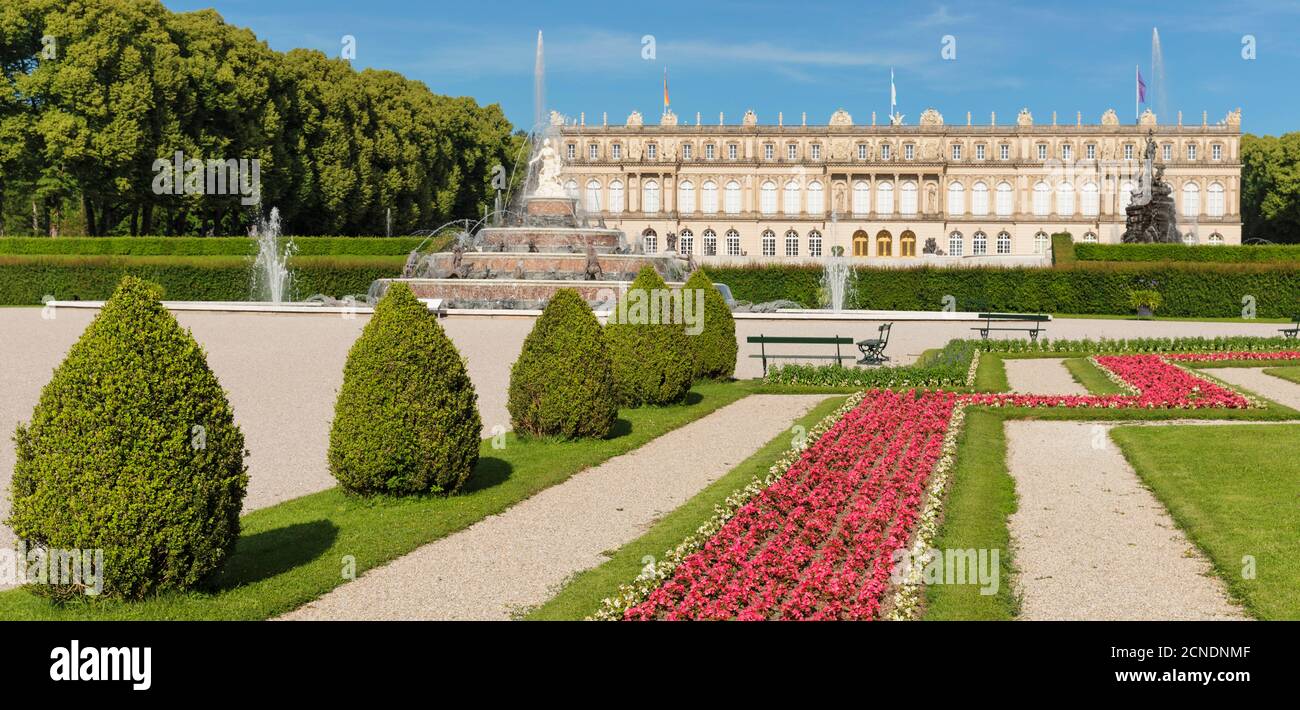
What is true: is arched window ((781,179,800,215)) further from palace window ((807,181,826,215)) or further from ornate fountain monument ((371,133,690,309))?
ornate fountain monument ((371,133,690,309))

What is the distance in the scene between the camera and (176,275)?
38.3m

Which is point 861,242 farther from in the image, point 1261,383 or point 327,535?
point 327,535

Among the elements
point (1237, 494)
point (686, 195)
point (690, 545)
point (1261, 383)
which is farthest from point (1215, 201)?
point (690, 545)

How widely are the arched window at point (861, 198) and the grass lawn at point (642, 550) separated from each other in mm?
77498

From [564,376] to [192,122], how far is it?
36.8m

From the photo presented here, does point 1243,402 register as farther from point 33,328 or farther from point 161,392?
point 33,328

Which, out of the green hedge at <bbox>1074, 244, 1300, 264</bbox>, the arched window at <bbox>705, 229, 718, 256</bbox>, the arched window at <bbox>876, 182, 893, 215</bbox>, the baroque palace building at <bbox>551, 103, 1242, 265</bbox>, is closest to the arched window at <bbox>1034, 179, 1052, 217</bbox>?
the baroque palace building at <bbox>551, 103, 1242, 265</bbox>

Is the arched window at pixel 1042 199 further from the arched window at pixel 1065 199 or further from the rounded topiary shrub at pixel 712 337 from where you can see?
the rounded topiary shrub at pixel 712 337

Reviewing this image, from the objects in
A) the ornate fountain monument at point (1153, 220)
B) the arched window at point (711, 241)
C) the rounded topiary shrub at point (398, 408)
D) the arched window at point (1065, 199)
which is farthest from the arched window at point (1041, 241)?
the rounded topiary shrub at point (398, 408)

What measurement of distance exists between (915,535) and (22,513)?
5.77 metres

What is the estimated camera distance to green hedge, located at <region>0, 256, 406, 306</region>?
37.7 meters

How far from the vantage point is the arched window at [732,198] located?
3499 inches

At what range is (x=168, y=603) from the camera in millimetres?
6395

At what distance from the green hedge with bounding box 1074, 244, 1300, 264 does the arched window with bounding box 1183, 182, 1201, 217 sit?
49.0 metres
